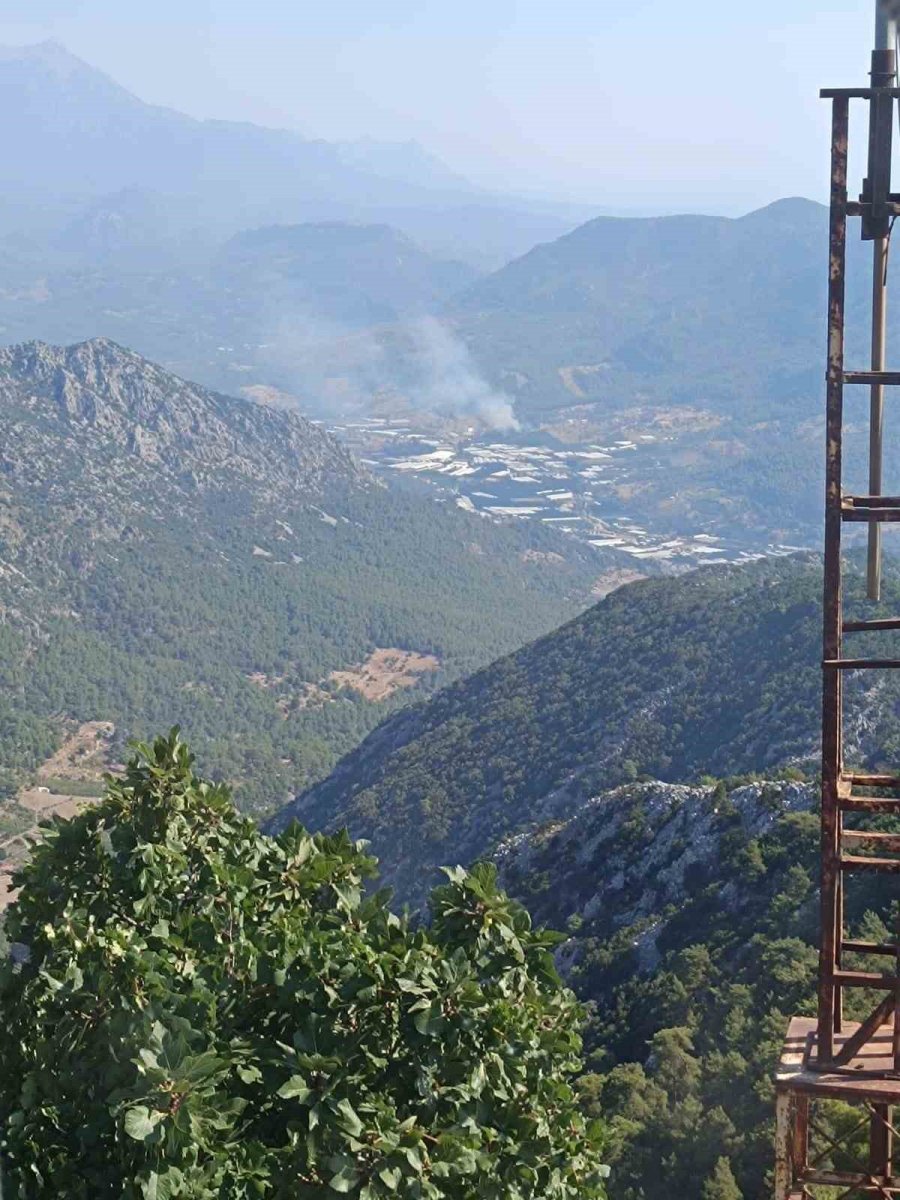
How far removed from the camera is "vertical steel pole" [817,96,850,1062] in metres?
11.3

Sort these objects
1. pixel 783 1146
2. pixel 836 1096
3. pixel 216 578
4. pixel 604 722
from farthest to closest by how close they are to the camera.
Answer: pixel 216 578, pixel 604 722, pixel 783 1146, pixel 836 1096

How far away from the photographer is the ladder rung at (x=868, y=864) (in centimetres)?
1138

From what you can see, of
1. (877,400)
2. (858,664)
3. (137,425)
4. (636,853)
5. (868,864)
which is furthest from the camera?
(137,425)

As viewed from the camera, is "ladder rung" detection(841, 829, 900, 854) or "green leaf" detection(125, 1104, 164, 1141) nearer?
"green leaf" detection(125, 1104, 164, 1141)

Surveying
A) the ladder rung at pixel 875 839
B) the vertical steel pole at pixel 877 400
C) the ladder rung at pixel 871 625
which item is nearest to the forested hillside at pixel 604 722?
the vertical steel pole at pixel 877 400

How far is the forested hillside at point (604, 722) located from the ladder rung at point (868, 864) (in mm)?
38771

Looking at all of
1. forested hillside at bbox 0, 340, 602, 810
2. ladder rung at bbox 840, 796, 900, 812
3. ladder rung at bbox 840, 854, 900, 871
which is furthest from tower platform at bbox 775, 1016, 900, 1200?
forested hillside at bbox 0, 340, 602, 810

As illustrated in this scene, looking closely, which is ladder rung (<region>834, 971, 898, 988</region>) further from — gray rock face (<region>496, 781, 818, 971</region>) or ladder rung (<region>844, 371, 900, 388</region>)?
gray rock face (<region>496, 781, 818, 971</region>)

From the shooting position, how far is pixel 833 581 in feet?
37.7

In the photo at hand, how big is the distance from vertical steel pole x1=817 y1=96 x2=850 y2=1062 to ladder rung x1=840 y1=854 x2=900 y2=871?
0.44 feet

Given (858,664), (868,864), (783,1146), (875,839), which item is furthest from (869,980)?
(858,664)

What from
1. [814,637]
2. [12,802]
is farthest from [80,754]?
[814,637]

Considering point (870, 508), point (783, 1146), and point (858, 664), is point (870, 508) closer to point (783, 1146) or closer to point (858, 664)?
point (858, 664)

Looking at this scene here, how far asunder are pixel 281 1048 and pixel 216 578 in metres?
145
